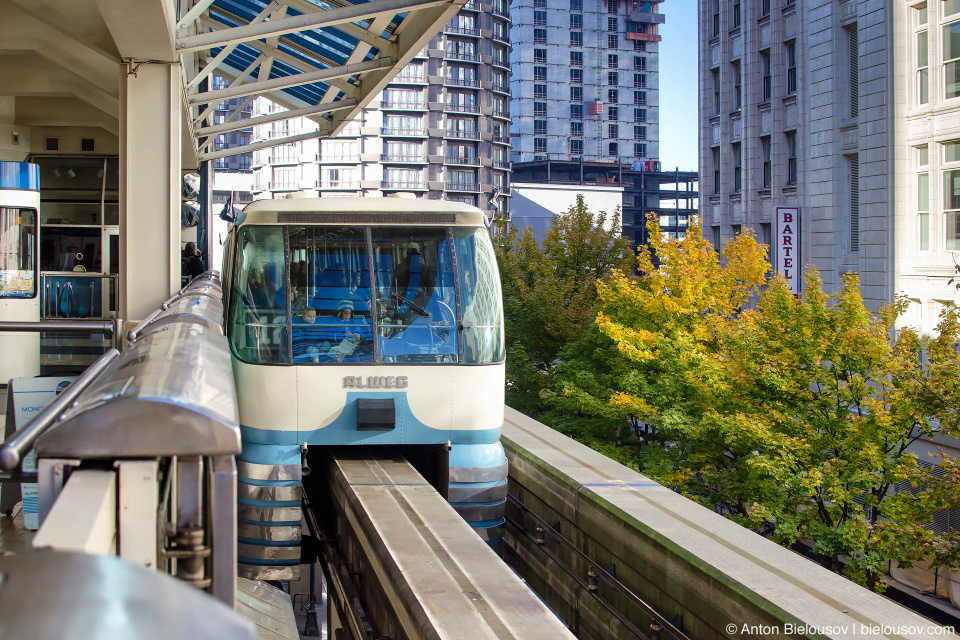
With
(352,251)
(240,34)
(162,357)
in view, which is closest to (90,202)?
(240,34)

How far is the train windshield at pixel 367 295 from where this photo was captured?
8.53 m

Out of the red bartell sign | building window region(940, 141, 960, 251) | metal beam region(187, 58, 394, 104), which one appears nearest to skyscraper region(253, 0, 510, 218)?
the red bartell sign

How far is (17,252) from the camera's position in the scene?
13.3 metres

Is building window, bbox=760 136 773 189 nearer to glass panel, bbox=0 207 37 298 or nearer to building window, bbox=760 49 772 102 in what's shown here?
building window, bbox=760 49 772 102

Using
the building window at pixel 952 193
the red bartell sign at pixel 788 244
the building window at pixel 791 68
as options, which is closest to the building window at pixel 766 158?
the building window at pixel 791 68

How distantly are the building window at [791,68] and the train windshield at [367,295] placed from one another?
2957 cm

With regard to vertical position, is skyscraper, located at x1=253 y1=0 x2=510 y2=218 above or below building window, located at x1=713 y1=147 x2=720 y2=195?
above

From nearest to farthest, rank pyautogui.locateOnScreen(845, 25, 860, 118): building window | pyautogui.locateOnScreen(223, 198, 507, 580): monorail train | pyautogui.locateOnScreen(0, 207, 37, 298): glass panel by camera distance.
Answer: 1. pyautogui.locateOnScreen(223, 198, 507, 580): monorail train
2. pyautogui.locateOnScreen(0, 207, 37, 298): glass panel
3. pyautogui.locateOnScreen(845, 25, 860, 118): building window

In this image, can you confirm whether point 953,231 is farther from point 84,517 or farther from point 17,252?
point 84,517

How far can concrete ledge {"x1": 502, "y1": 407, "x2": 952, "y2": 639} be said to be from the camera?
5.81 metres

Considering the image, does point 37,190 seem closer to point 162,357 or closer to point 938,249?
point 162,357

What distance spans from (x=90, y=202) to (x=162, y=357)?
20.4 m

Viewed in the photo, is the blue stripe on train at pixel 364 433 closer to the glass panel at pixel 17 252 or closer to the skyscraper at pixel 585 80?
the glass panel at pixel 17 252

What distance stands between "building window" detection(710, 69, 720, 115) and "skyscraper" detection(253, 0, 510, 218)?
67423 millimetres
